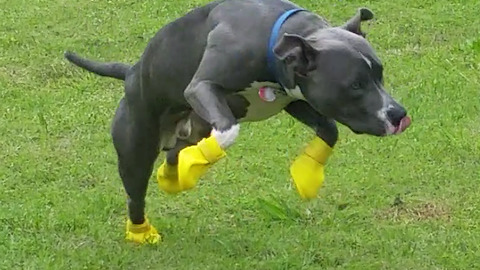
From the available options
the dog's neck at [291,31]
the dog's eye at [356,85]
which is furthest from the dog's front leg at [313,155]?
the dog's eye at [356,85]

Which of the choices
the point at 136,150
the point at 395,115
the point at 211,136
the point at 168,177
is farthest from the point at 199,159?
the point at 168,177

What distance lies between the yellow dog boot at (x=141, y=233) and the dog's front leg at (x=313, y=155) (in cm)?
116

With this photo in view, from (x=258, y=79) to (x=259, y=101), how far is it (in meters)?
0.23

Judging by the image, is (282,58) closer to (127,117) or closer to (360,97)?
(360,97)

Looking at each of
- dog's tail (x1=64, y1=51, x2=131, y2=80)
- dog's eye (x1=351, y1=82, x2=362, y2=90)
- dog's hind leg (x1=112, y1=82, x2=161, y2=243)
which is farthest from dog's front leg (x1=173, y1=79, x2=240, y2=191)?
dog's tail (x1=64, y1=51, x2=131, y2=80)

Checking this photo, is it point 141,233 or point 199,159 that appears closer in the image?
point 199,159

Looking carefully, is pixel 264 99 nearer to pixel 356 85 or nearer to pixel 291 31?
pixel 291 31

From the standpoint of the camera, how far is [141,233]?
5453mm

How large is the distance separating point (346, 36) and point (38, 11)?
713 cm

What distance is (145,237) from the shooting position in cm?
546

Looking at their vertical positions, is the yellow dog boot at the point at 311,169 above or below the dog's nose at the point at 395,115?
below

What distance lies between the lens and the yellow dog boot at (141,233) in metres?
5.44

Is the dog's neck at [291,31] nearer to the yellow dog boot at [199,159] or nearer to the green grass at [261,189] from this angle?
the yellow dog boot at [199,159]

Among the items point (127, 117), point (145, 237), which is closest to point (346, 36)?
point (127, 117)
